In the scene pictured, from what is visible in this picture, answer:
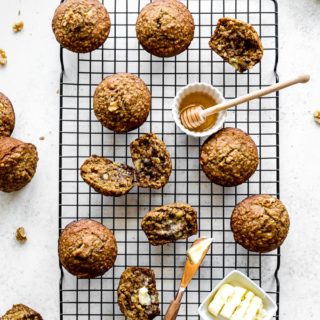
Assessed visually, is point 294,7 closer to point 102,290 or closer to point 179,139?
point 179,139

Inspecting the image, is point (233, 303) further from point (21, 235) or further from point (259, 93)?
point (21, 235)

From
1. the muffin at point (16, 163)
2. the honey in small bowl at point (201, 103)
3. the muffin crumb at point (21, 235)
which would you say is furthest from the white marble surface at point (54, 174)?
the honey in small bowl at point (201, 103)

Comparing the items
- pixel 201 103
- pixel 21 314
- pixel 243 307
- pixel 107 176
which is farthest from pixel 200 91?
pixel 21 314

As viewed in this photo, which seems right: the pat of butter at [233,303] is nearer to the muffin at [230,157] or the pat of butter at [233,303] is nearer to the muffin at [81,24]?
the muffin at [230,157]

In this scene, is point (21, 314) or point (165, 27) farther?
point (21, 314)

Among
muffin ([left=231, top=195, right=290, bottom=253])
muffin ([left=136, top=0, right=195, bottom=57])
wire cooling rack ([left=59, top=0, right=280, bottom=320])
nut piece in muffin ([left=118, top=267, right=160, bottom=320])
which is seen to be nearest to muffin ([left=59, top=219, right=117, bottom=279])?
nut piece in muffin ([left=118, top=267, right=160, bottom=320])

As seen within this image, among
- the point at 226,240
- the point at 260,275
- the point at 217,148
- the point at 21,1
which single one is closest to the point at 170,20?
the point at 217,148

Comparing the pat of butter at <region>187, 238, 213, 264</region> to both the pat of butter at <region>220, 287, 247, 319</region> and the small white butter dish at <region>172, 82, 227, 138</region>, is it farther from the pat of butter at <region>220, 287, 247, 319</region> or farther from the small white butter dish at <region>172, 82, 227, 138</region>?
the small white butter dish at <region>172, 82, 227, 138</region>
